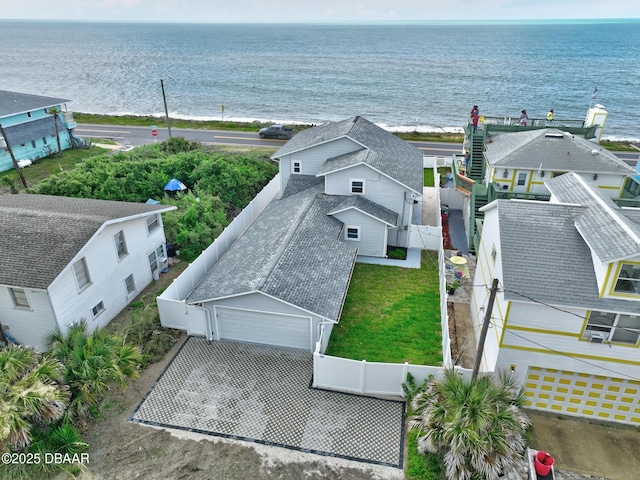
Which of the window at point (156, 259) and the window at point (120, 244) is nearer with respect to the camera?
the window at point (120, 244)

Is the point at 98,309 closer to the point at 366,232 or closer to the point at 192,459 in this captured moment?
the point at 192,459

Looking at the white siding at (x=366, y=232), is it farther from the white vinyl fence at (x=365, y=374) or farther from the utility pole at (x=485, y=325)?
the utility pole at (x=485, y=325)

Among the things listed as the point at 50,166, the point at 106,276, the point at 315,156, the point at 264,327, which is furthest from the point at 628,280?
the point at 50,166

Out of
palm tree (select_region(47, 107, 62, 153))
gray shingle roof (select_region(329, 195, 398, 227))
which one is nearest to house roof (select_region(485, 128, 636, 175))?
gray shingle roof (select_region(329, 195, 398, 227))

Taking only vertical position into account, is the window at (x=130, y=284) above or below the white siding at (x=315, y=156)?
below

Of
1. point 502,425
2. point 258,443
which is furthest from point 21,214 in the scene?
point 502,425

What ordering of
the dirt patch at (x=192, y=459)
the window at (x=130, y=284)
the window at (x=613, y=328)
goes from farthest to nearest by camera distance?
the window at (x=130, y=284) < the window at (x=613, y=328) < the dirt patch at (x=192, y=459)

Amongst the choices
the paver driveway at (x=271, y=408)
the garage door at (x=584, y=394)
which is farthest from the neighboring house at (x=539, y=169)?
the paver driveway at (x=271, y=408)
